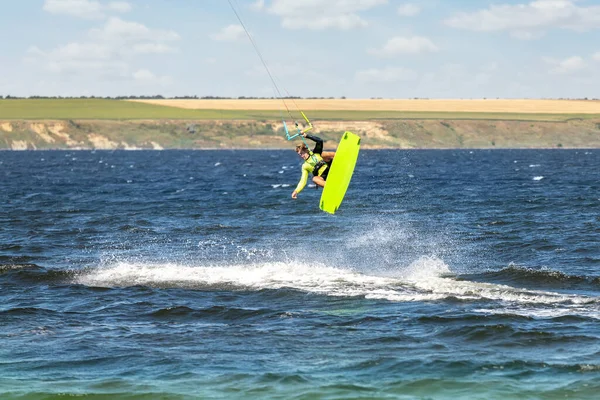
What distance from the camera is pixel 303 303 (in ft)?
73.7

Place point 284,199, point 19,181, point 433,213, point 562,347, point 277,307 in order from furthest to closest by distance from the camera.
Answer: point 19,181, point 284,199, point 433,213, point 277,307, point 562,347

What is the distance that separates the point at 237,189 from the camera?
215 feet

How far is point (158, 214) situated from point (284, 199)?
1064 centimetres

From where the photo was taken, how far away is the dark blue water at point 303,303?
15.5m

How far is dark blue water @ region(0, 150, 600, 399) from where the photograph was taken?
50.8ft

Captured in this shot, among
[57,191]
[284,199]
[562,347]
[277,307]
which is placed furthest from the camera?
[57,191]

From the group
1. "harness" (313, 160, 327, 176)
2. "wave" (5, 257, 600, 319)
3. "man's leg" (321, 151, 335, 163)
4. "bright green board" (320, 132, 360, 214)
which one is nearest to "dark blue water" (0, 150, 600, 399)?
"wave" (5, 257, 600, 319)

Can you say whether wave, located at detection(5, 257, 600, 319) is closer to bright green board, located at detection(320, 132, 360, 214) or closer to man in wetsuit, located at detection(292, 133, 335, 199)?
bright green board, located at detection(320, 132, 360, 214)

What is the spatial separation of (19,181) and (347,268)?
5762cm

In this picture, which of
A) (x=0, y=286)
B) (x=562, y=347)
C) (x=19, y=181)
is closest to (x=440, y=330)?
(x=562, y=347)

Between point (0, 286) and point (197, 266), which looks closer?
Answer: point (0, 286)

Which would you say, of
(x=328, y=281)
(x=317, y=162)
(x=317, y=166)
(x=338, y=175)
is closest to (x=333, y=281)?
(x=328, y=281)

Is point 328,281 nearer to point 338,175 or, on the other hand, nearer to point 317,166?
point 338,175

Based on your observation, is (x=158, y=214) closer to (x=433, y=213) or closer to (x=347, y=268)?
(x=433, y=213)
